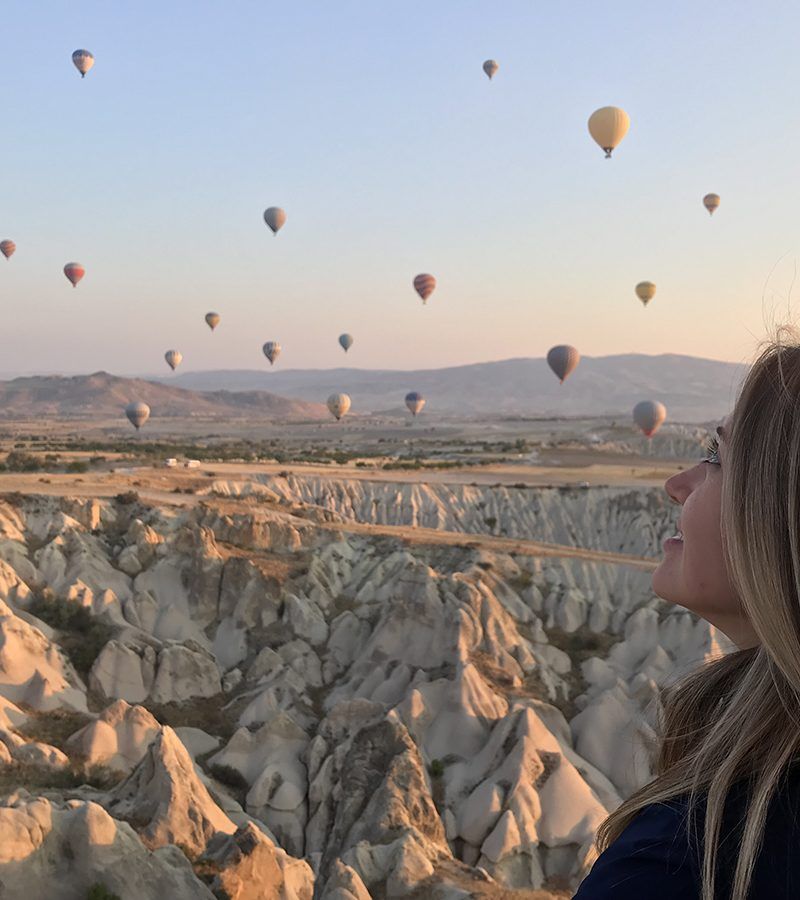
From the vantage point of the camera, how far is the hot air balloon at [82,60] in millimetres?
75625

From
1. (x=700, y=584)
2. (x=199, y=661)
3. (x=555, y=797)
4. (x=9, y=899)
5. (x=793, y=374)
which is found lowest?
(x=555, y=797)

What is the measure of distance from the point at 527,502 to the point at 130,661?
3836 cm

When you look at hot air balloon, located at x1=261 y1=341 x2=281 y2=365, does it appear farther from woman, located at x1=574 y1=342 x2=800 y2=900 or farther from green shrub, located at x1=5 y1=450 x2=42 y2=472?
woman, located at x1=574 y1=342 x2=800 y2=900

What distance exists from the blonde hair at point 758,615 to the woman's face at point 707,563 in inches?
2.5

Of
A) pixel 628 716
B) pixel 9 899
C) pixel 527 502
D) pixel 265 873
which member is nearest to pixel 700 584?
pixel 9 899

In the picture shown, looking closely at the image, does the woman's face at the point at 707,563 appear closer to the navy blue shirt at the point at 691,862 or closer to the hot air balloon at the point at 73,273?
the navy blue shirt at the point at 691,862

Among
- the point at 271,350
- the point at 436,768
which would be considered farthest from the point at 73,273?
the point at 436,768

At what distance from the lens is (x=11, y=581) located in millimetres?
32062

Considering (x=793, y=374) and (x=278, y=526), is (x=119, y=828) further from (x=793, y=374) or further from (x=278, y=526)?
(x=278, y=526)

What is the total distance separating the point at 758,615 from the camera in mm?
1896

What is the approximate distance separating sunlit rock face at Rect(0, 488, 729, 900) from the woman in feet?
26.4

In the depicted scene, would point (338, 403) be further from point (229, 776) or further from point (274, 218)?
point (229, 776)

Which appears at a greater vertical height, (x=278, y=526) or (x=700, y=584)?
(x=700, y=584)

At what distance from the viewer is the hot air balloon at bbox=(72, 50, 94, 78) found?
75.6 meters
